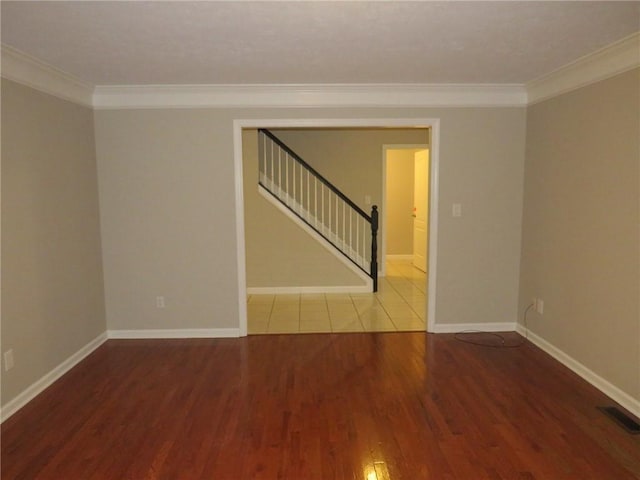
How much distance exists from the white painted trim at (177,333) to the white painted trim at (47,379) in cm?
16

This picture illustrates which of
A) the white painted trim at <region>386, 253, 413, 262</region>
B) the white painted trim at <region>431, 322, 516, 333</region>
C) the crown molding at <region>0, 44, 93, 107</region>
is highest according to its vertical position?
the crown molding at <region>0, 44, 93, 107</region>

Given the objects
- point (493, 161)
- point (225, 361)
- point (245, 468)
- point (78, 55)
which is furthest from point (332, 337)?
point (78, 55)

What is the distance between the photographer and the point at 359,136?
6773 mm

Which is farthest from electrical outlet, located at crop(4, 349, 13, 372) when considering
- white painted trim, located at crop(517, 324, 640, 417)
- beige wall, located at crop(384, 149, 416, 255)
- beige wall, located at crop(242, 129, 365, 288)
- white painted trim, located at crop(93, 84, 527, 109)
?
beige wall, located at crop(384, 149, 416, 255)

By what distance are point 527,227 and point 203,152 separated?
10.1 feet

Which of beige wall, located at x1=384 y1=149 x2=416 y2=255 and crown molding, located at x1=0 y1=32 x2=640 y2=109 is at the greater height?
crown molding, located at x1=0 y1=32 x2=640 y2=109

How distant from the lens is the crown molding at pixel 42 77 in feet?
8.63

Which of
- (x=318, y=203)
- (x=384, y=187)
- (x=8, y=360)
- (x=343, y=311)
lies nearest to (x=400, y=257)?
(x=384, y=187)

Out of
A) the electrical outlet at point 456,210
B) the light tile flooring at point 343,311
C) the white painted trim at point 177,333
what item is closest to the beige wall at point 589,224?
the electrical outlet at point 456,210

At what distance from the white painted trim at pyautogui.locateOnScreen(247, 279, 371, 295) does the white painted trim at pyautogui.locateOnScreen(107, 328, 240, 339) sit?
1.76 m

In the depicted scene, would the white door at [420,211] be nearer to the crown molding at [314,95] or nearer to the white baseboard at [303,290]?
the white baseboard at [303,290]

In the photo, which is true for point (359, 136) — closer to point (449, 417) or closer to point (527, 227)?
point (527, 227)

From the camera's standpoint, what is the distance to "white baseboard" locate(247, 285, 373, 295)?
583 centimetres

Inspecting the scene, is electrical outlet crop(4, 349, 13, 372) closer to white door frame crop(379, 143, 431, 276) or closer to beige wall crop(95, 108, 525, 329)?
beige wall crop(95, 108, 525, 329)
